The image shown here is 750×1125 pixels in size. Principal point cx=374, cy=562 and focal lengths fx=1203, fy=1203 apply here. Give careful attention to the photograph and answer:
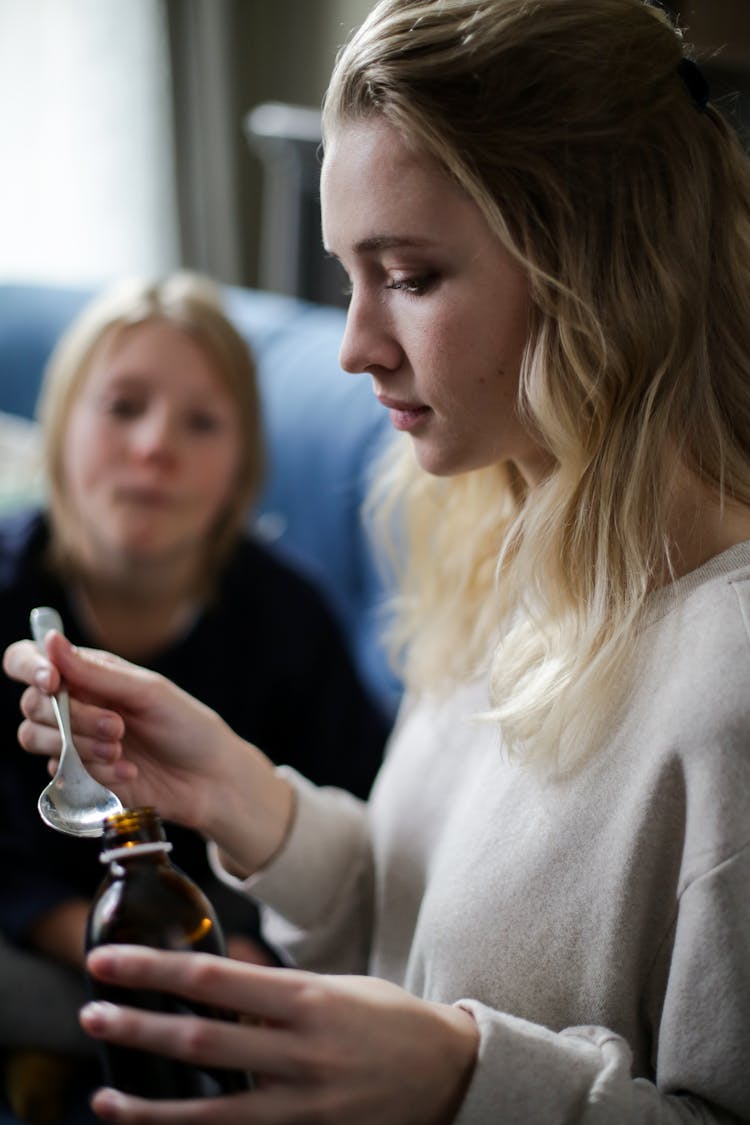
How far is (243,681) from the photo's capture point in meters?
1.58

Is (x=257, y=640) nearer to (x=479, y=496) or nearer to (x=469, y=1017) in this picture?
(x=479, y=496)

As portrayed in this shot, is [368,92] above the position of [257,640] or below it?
above

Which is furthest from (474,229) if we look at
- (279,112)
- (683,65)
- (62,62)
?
(62,62)

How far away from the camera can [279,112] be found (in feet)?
8.26

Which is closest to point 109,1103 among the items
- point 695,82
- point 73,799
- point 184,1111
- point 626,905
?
point 184,1111

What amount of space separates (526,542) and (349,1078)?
36 cm

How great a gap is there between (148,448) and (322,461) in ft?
1.40

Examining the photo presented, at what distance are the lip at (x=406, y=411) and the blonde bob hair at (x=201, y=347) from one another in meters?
0.88

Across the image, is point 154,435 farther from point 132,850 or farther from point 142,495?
point 132,850

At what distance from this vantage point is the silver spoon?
2.42 feet

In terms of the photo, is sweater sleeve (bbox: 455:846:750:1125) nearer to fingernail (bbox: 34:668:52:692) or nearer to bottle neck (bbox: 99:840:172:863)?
bottle neck (bbox: 99:840:172:863)

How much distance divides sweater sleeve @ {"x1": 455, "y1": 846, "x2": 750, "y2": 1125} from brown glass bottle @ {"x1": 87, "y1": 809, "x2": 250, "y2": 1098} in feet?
0.48

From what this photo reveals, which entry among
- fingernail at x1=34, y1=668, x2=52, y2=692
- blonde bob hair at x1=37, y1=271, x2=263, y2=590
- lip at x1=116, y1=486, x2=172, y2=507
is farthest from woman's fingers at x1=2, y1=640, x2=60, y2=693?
blonde bob hair at x1=37, y1=271, x2=263, y2=590

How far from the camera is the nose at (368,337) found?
77 cm
